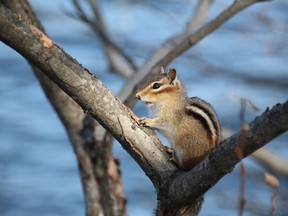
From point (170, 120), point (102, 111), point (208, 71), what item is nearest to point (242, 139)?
point (102, 111)

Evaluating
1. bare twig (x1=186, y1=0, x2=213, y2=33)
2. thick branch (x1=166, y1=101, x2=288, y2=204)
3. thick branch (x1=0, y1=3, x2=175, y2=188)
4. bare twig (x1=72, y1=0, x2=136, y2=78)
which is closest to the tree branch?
bare twig (x1=186, y1=0, x2=213, y2=33)

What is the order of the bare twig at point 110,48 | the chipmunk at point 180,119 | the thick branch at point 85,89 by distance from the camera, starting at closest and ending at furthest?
the thick branch at point 85,89 → the chipmunk at point 180,119 → the bare twig at point 110,48

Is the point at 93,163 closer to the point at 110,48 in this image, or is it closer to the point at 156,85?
the point at 156,85

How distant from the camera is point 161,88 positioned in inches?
124

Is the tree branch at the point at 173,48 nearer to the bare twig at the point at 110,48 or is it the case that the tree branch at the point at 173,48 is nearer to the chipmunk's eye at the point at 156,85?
the chipmunk's eye at the point at 156,85

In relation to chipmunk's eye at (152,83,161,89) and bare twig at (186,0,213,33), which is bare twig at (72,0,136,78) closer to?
bare twig at (186,0,213,33)

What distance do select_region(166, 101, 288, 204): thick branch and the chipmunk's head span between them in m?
0.64

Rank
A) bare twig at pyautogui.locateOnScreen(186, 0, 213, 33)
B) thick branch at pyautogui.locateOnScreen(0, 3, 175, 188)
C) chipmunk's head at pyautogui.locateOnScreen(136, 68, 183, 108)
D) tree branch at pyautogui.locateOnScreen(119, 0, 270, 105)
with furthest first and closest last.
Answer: bare twig at pyautogui.locateOnScreen(186, 0, 213, 33) < tree branch at pyautogui.locateOnScreen(119, 0, 270, 105) < chipmunk's head at pyautogui.locateOnScreen(136, 68, 183, 108) < thick branch at pyautogui.locateOnScreen(0, 3, 175, 188)

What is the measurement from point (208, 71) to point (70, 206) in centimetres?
139

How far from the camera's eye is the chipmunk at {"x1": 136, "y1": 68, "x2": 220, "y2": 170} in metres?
2.87

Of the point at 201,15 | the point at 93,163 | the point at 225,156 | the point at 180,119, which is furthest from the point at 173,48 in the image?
the point at 225,156

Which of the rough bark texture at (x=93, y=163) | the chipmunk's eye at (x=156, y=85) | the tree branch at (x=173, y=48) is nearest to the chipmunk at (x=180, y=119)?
the chipmunk's eye at (x=156, y=85)

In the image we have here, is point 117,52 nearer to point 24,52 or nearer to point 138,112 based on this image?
point 138,112

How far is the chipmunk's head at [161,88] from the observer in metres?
3.13
